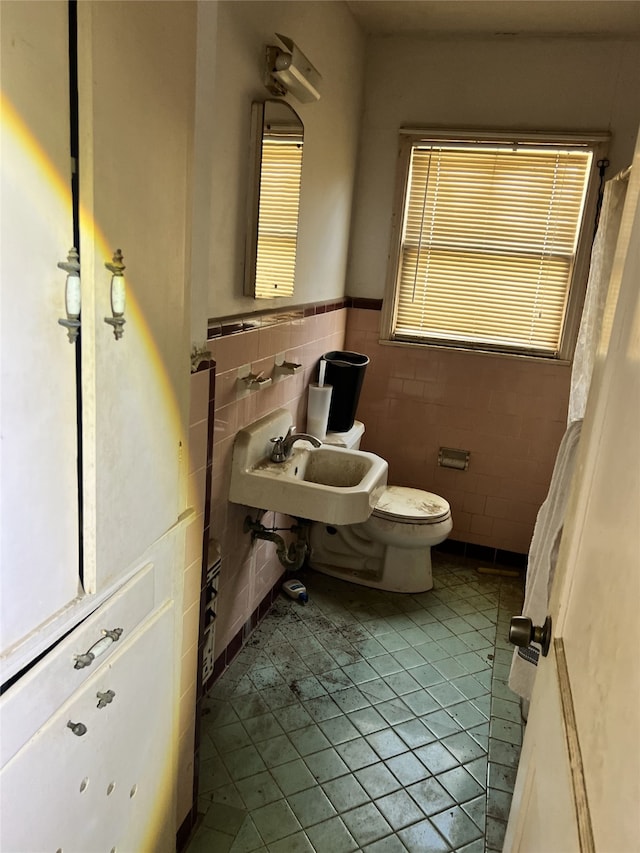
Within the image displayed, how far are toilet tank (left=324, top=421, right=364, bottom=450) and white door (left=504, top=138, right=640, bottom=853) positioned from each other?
191 centimetres

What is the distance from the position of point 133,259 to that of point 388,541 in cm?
218

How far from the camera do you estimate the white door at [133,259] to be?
2.91 ft

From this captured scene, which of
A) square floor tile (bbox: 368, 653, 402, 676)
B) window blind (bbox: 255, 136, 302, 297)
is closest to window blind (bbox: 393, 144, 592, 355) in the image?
window blind (bbox: 255, 136, 302, 297)

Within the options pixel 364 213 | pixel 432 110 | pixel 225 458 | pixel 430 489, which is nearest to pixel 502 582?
pixel 430 489

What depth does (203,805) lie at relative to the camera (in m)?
1.78

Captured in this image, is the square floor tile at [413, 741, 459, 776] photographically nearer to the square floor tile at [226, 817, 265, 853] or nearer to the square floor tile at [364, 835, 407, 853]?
the square floor tile at [364, 835, 407, 853]

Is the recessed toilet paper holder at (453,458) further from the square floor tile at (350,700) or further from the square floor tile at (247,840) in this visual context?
the square floor tile at (247,840)

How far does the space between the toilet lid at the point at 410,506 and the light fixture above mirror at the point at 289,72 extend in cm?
182

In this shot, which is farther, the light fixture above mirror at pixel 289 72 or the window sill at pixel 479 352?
the window sill at pixel 479 352

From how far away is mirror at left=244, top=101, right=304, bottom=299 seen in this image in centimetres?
201

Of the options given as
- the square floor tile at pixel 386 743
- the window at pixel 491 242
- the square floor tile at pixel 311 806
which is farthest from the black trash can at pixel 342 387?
the square floor tile at pixel 311 806

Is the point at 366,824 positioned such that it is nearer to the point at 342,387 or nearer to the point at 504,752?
the point at 504,752

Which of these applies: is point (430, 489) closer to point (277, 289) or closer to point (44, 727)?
point (277, 289)

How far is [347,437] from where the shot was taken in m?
3.06
